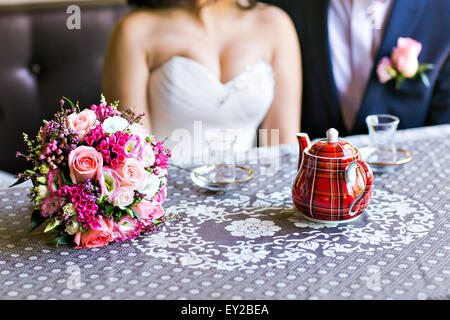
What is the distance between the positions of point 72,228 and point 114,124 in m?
0.24

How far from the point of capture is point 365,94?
2.32 meters

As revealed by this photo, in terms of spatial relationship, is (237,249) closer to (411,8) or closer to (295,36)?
(295,36)

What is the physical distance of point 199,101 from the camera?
6.92 ft

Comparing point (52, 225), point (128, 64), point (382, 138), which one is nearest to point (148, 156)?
point (52, 225)

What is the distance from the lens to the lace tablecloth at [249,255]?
1065mm

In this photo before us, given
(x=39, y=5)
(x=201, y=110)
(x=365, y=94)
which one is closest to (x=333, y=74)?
(x=365, y=94)

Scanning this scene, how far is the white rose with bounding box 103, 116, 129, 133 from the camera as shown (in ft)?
4.09

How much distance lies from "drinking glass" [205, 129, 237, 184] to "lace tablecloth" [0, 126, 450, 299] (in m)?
0.10

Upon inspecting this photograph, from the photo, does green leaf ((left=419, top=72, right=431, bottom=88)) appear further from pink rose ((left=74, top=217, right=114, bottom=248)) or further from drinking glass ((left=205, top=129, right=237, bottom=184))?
pink rose ((left=74, top=217, right=114, bottom=248))

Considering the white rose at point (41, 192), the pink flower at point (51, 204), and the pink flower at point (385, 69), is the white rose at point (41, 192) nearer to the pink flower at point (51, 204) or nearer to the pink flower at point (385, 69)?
the pink flower at point (51, 204)

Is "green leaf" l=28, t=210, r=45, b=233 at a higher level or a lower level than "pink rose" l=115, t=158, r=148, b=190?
lower

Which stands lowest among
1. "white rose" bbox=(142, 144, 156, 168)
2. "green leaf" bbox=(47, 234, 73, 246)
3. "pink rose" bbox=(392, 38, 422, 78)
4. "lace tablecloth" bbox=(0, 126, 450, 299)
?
"lace tablecloth" bbox=(0, 126, 450, 299)

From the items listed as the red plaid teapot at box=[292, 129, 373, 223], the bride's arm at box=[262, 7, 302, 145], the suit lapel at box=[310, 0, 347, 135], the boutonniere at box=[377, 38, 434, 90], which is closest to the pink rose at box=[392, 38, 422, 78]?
the boutonniere at box=[377, 38, 434, 90]

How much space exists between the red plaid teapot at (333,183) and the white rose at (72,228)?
490mm
